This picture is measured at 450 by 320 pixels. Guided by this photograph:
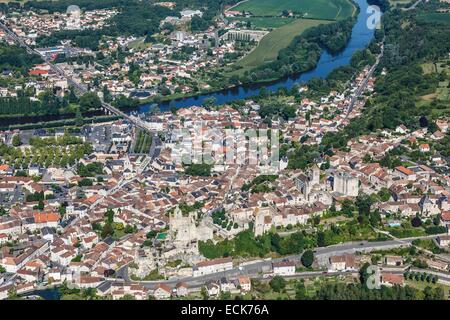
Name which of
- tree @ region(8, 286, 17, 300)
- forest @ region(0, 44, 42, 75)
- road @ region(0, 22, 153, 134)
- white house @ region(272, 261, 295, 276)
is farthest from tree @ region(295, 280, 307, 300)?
forest @ region(0, 44, 42, 75)

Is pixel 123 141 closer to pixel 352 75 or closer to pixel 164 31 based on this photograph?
pixel 352 75

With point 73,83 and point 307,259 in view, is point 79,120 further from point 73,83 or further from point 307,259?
point 307,259

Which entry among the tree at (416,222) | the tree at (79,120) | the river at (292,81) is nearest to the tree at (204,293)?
the tree at (416,222)

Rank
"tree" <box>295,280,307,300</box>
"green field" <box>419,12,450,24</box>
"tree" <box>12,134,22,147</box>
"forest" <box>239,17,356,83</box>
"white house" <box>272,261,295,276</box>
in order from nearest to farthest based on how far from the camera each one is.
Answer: "tree" <box>295,280,307,300</box>, "white house" <box>272,261,295,276</box>, "tree" <box>12,134,22,147</box>, "forest" <box>239,17,356,83</box>, "green field" <box>419,12,450,24</box>

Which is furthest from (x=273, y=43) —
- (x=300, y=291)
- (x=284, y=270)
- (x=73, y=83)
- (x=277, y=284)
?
(x=300, y=291)

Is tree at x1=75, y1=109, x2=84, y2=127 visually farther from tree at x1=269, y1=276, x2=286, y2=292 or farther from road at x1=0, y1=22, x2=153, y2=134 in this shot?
tree at x1=269, y1=276, x2=286, y2=292

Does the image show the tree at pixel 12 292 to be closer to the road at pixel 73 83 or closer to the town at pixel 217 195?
the town at pixel 217 195

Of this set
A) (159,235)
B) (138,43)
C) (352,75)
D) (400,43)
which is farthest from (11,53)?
(159,235)
